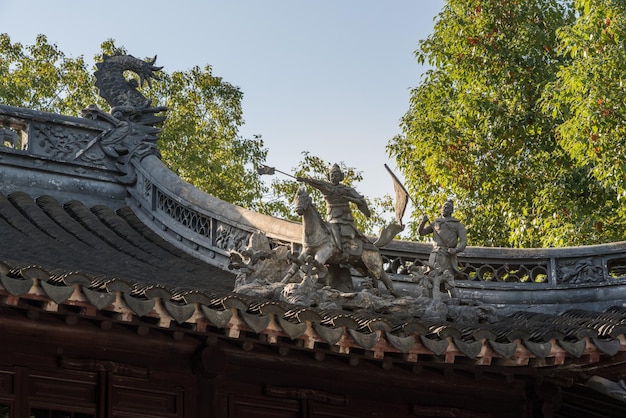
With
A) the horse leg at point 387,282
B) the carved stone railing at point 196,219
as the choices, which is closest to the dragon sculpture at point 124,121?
the carved stone railing at point 196,219

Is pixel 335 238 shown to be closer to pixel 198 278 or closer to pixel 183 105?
pixel 198 278

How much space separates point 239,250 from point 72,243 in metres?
1.56

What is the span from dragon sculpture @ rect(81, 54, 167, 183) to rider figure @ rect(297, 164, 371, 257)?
9.92ft

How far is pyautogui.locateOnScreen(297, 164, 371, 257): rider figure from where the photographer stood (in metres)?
12.8

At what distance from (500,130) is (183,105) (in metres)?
7.17

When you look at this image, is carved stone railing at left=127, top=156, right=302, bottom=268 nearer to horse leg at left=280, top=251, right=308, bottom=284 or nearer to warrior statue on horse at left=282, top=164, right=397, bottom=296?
warrior statue on horse at left=282, top=164, right=397, bottom=296

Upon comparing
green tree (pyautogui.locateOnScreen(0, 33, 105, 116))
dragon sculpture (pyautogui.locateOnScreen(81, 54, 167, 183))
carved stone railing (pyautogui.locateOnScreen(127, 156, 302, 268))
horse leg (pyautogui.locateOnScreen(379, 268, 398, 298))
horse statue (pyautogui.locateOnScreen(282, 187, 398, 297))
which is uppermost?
green tree (pyautogui.locateOnScreen(0, 33, 105, 116))

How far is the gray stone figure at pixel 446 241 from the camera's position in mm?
13344

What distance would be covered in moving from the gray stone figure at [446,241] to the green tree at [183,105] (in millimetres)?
12754

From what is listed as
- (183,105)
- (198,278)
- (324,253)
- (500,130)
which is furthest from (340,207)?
(183,105)

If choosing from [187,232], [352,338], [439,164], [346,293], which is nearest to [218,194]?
[439,164]

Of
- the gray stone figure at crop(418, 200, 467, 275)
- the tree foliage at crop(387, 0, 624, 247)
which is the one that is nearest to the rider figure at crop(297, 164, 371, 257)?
the gray stone figure at crop(418, 200, 467, 275)

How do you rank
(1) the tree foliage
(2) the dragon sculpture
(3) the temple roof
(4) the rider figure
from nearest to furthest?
1. (3) the temple roof
2. (4) the rider figure
3. (2) the dragon sculpture
4. (1) the tree foliage

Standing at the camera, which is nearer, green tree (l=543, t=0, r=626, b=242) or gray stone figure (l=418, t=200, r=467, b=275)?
gray stone figure (l=418, t=200, r=467, b=275)
